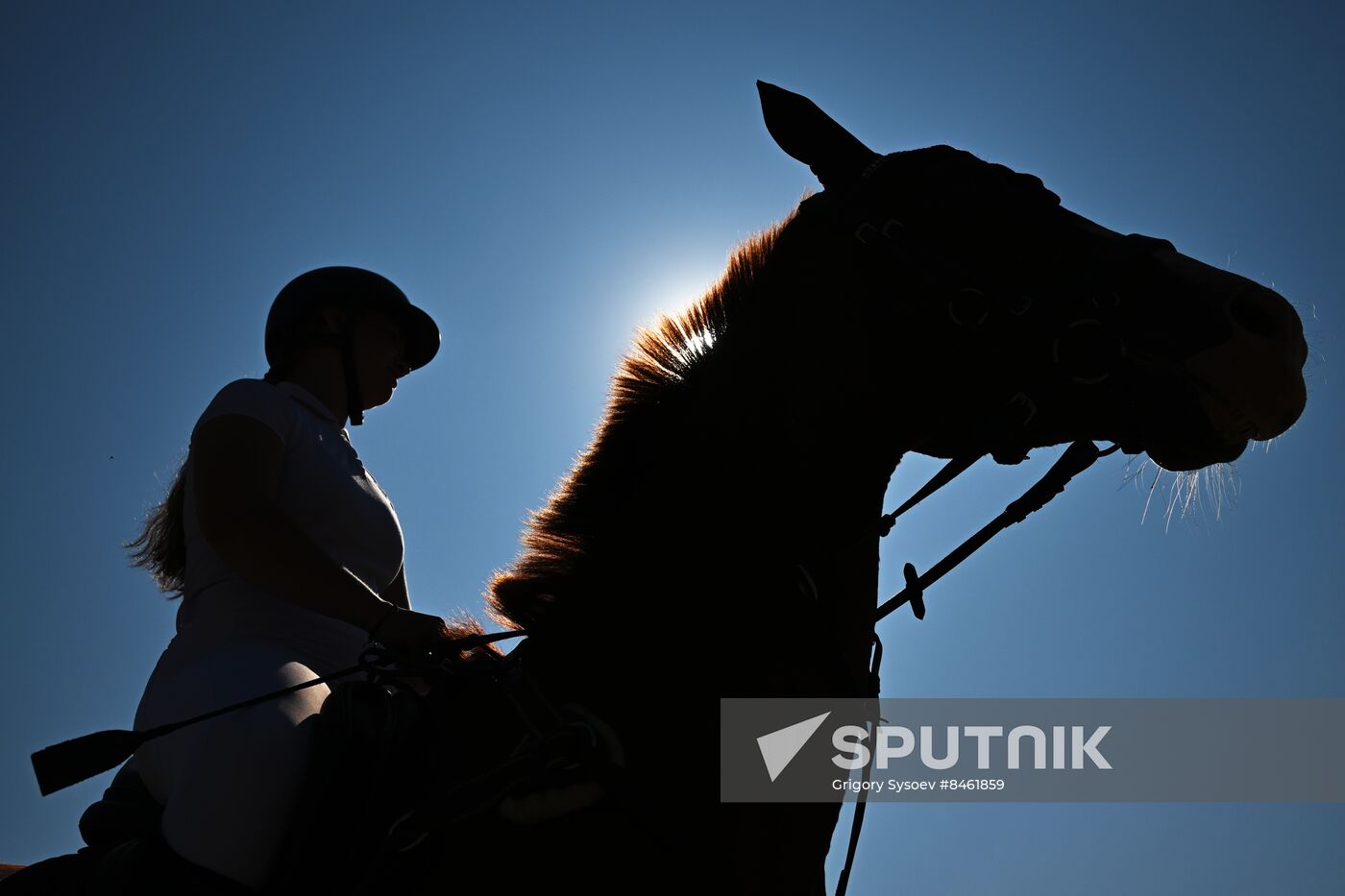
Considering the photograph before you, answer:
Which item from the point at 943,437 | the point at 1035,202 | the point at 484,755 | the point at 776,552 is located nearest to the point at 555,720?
the point at 484,755

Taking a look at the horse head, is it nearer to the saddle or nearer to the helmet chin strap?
the saddle

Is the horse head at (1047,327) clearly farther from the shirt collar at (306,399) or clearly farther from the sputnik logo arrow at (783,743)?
the shirt collar at (306,399)

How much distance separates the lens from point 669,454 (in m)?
2.87

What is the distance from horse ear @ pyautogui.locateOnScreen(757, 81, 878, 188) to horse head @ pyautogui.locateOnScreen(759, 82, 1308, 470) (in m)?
0.17

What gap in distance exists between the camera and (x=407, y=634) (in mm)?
2525

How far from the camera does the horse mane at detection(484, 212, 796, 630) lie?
276 cm

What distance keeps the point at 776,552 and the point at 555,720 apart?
2.52 feet

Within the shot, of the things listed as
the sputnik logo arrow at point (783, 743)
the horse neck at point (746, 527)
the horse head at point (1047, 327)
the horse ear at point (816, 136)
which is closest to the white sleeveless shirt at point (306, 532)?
the horse neck at point (746, 527)

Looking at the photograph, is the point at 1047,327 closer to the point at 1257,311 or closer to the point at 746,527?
the point at 1257,311

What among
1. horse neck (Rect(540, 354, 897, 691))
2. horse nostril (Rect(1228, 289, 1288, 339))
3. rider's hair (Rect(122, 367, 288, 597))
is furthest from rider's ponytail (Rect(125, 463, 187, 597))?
horse nostril (Rect(1228, 289, 1288, 339))

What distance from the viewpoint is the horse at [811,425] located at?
2.45 m

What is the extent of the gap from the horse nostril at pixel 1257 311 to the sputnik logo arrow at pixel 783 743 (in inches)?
67.8

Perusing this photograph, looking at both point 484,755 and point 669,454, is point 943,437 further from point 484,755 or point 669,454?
point 484,755

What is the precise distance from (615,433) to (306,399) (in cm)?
106
